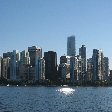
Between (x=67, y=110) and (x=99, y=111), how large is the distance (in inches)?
346

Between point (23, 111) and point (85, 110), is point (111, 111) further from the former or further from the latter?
point (23, 111)

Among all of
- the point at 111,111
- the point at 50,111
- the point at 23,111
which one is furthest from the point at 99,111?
the point at 23,111

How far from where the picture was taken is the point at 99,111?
11100 cm

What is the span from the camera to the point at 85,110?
368 feet

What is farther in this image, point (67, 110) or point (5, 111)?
point (67, 110)

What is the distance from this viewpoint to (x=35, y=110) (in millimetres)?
108500

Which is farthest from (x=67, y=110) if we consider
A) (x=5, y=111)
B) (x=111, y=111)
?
(x=5, y=111)

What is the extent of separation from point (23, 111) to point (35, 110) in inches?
226

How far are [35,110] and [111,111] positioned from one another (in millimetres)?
20546

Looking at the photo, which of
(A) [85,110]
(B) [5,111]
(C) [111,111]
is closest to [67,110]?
(A) [85,110]

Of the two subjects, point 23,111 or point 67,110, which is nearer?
point 23,111

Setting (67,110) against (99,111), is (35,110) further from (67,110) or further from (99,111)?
(99,111)

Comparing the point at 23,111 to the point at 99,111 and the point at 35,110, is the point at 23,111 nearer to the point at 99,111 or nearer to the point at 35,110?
the point at 35,110

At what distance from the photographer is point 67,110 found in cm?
11219
